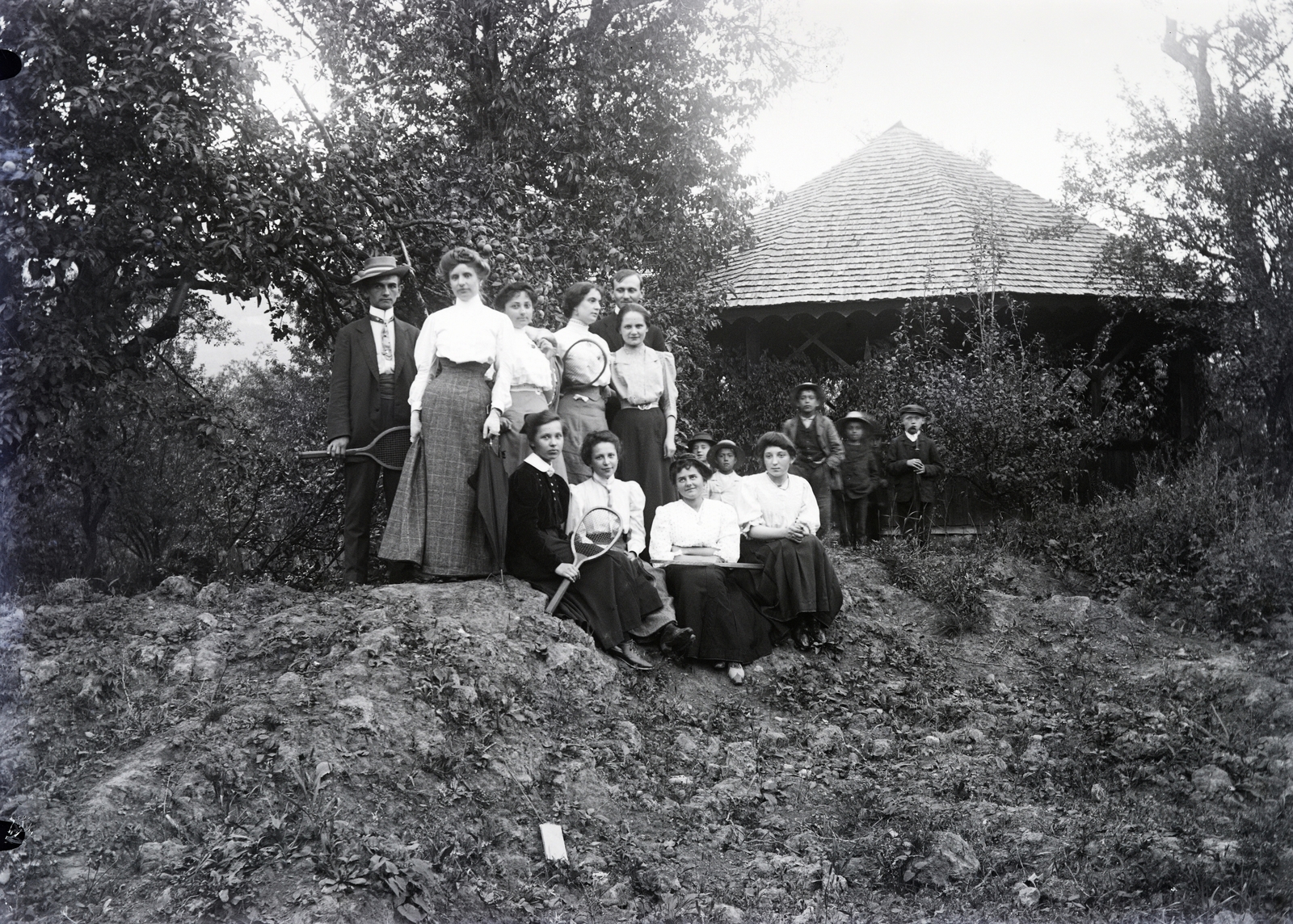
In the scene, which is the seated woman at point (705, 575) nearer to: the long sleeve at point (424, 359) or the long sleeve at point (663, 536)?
the long sleeve at point (663, 536)

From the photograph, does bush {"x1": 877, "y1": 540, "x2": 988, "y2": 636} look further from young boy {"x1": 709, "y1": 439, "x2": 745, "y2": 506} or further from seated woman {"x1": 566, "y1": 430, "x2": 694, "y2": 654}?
seated woman {"x1": 566, "y1": 430, "x2": 694, "y2": 654}

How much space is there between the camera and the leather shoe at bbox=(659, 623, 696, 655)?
649 centimetres

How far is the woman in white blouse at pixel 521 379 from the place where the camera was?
6.53 meters

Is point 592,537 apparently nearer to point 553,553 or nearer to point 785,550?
point 553,553

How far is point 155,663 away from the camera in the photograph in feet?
17.2

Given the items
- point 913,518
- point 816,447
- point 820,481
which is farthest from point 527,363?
point 913,518

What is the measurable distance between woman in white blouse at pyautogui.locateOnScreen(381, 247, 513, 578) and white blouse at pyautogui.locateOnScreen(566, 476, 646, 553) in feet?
1.85

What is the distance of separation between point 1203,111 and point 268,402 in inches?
443

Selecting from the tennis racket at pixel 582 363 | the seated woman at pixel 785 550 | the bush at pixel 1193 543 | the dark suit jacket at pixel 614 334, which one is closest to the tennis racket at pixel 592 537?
the tennis racket at pixel 582 363

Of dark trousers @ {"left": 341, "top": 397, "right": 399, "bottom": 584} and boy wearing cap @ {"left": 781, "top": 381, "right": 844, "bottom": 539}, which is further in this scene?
boy wearing cap @ {"left": 781, "top": 381, "right": 844, "bottom": 539}

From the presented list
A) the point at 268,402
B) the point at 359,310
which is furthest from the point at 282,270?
the point at 268,402

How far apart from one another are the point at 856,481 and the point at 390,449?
4.31 metres

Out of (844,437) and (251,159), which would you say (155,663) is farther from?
(844,437)

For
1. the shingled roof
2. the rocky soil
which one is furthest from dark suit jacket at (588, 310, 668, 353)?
the shingled roof
